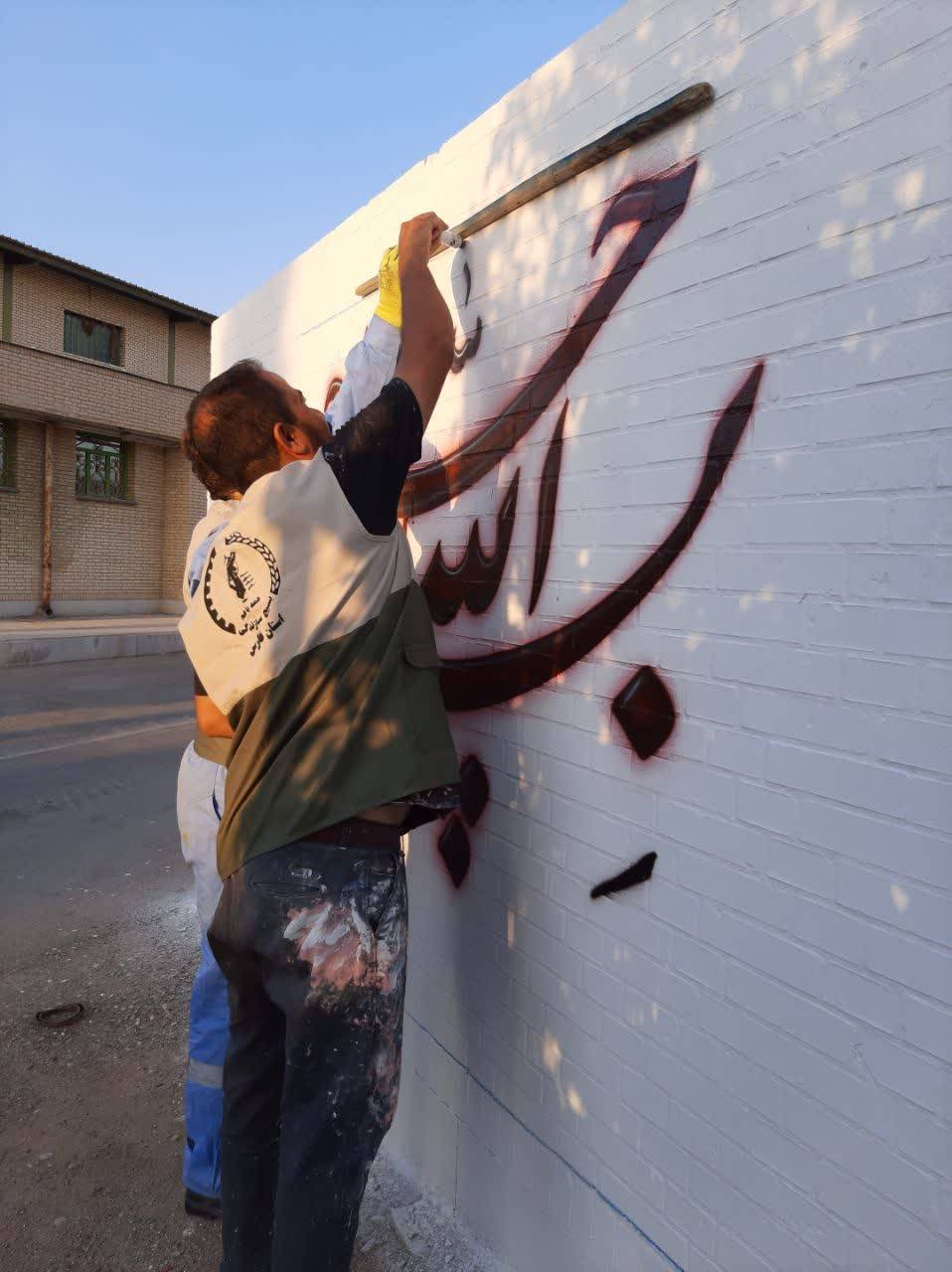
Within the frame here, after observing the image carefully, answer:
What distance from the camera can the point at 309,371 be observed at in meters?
3.30

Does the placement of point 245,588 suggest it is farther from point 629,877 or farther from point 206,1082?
point 206,1082

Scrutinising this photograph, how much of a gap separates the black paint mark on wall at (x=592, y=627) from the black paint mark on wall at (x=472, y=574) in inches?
6.3

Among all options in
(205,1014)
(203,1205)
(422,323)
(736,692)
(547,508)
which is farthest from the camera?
(205,1014)

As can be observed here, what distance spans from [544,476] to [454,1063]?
173 cm

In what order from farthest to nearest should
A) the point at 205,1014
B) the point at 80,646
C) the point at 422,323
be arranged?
the point at 80,646 → the point at 205,1014 → the point at 422,323

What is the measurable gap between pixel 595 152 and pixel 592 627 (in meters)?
1.09

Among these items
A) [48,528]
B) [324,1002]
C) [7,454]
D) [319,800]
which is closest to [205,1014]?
[324,1002]

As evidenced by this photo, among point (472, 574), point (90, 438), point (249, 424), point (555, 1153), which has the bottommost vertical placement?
point (555, 1153)

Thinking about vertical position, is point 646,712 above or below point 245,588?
below

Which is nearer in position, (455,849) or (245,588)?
(245,588)

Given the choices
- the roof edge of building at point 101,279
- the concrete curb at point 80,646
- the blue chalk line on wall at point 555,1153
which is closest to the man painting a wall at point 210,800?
the blue chalk line on wall at point 555,1153

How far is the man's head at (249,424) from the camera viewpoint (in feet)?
6.69

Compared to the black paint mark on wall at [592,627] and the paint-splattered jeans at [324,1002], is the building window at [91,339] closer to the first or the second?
the black paint mark on wall at [592,627]

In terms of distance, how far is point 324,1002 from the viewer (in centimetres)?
166
